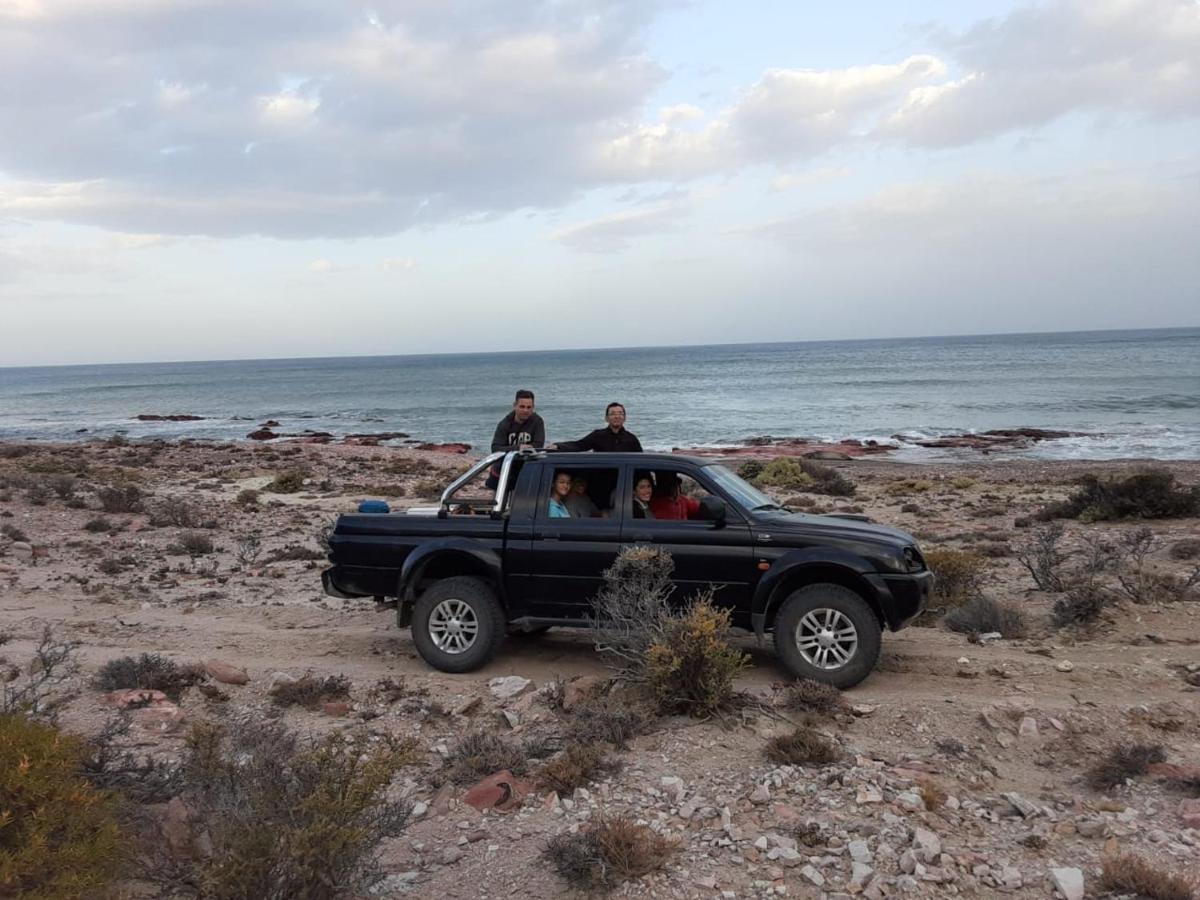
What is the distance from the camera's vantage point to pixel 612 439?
28.5 ft

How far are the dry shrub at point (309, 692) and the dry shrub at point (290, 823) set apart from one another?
2122 mm

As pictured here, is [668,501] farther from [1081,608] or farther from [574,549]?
[1081,608]

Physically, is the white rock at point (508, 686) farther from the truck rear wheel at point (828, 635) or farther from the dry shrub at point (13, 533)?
the dry shrub at point (13, 533)

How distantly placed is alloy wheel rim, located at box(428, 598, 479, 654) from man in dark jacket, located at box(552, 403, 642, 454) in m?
2.04

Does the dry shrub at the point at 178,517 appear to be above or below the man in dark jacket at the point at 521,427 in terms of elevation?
below

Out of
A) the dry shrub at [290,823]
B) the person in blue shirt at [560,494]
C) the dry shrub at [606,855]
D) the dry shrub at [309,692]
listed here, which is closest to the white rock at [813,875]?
the dry shrub at [606,855]

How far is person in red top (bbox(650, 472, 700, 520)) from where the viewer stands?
23.0ft

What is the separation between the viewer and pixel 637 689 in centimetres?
611

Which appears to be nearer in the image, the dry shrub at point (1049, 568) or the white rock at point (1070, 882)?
the white rock at point (1070, 882)

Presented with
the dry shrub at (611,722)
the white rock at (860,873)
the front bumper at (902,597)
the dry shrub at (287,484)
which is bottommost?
the dry shrub at (287,484)

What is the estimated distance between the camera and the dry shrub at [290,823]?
3.28m

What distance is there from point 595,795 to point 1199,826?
9.93 feet

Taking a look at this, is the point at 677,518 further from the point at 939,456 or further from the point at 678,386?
the point at 678,386

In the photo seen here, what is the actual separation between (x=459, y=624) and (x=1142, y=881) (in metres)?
4.74
